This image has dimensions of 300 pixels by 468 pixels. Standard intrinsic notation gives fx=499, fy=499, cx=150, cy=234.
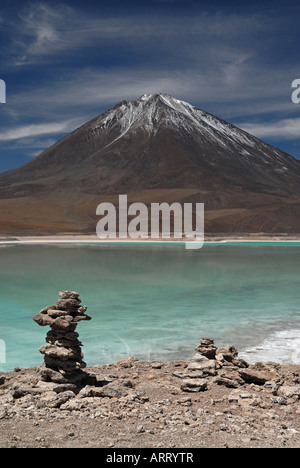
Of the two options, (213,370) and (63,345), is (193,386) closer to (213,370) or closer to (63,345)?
(213,370)

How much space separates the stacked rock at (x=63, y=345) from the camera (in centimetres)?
566

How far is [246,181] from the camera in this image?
4897 inches

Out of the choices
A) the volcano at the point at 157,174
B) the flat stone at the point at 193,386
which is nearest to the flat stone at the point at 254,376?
the flat stone at the point at 193,386

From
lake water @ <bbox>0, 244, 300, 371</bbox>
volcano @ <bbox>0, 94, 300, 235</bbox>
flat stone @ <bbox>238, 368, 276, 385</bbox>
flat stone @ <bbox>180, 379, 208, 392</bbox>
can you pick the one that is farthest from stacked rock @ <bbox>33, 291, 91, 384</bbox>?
volcano @ <bbox>0, 94, 300, 235</bbox>

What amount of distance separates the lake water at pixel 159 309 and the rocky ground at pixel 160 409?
184cm

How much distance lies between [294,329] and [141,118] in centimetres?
15947

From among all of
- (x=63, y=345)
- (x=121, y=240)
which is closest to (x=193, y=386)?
(x=63, y=345)

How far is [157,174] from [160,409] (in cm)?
12209

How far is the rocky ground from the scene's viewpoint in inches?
160

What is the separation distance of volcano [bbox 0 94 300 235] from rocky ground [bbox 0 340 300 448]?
6078 cm

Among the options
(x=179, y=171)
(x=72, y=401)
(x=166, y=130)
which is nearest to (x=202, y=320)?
(x=72, y=401)

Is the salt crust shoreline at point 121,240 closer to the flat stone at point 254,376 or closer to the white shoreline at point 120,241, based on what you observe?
the white shoreline at point 120,241

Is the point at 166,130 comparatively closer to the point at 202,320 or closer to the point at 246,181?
the point at 246,181

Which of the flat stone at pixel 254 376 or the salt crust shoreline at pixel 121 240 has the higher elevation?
the salt crust shoreline at pixel 121 240
